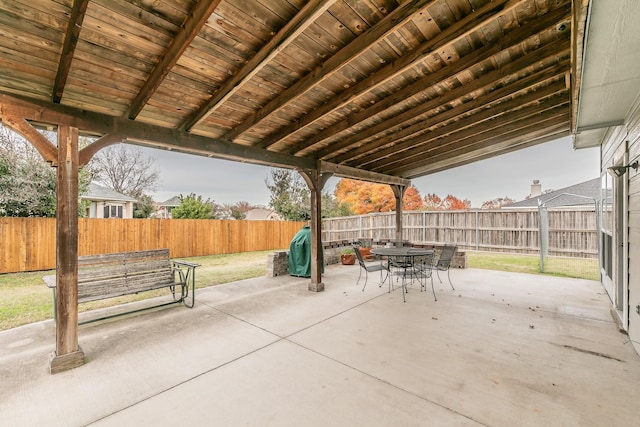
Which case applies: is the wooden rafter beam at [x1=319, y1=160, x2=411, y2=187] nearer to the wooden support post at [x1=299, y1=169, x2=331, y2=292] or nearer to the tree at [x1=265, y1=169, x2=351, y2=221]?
the wooden support post at [x1=299, y1=169, x2=331, y2=292]

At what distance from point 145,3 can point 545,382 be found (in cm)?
418

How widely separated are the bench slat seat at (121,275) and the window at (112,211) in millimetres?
13100

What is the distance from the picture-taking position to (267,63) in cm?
242

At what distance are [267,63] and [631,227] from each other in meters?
4.14

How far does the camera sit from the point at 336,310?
4.06m

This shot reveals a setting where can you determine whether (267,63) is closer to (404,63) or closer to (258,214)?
(404,63)

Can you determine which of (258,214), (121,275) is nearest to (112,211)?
(121,275)

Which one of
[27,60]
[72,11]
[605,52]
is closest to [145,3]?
[72,11]

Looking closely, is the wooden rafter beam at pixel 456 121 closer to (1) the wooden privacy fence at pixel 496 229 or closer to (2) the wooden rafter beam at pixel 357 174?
(2) the wooden rafter beam at pixel 357 174

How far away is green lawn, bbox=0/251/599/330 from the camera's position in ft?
13.2

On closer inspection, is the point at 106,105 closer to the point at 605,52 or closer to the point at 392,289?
the point at 605,52

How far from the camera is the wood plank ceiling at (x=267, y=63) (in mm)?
1968

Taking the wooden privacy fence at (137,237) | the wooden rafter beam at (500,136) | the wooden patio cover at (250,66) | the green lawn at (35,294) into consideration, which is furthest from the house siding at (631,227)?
the wooden privacy fence at (137,237)

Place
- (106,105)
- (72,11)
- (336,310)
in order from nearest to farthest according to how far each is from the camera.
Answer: (72,11) < (106,105) < (336,310)
